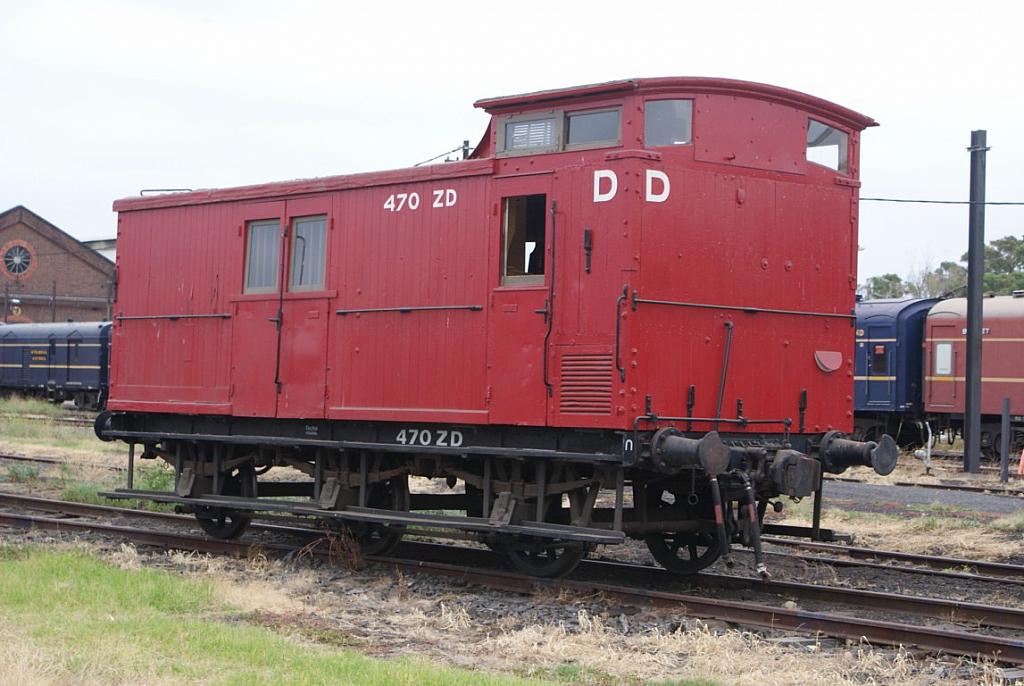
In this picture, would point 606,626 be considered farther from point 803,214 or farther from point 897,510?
point 897,510

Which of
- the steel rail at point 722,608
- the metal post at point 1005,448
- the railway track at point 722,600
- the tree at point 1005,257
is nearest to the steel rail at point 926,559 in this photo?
the railway track at point 722,600

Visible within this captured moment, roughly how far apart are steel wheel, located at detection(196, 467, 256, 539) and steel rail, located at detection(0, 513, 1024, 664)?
37cm

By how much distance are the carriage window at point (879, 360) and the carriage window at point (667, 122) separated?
1797 centimetres

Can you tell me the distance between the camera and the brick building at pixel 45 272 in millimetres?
65750

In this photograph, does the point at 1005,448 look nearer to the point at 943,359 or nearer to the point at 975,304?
the point at 975,304

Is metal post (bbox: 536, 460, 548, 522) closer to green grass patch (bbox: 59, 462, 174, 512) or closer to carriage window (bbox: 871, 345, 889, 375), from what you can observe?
green grass patch (bbox: 59, 462, 174, 512)

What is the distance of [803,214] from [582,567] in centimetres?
402

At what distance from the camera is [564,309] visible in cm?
938

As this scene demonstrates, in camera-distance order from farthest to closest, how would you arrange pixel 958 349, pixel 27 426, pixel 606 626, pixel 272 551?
pixel 27 426, pixel 958 349, pixel 272 551, pixel 606 626

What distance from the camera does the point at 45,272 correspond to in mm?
67125

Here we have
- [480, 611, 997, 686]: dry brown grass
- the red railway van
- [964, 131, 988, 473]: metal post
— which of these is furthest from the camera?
the red railway van

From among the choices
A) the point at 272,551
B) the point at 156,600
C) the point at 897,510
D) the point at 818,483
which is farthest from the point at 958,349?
the point at 156,600

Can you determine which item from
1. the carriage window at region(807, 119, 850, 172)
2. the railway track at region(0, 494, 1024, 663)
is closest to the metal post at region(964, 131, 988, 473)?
the carriage window at region(807, 119, 850, 172)

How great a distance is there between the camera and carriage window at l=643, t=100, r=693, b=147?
9320 mm
